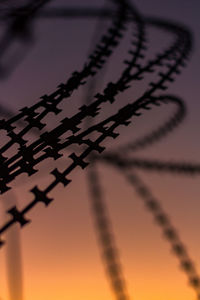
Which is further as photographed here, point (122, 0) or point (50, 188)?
point (122, 0)

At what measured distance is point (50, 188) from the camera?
476 cm

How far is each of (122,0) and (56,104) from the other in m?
4.58

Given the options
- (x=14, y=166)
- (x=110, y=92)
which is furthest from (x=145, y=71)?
(x=14, y=166)

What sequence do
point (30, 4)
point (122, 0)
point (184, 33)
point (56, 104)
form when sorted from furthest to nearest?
1. point (184, 33)
2. point (122, 0)
3. point (30, 4)
4. point (56, 104)

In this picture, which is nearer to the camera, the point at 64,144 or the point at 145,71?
the point at 64,144

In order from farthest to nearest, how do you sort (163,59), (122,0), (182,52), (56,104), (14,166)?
(122,0) → (182,52) → (163,59) → (56,104) → (14,166)

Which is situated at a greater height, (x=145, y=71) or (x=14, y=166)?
(x=145, y=71)

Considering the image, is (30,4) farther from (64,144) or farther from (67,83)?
(64,144)

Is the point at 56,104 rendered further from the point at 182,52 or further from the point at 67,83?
the point at 182,52

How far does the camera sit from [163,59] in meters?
6.75

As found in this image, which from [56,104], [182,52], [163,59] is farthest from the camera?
[182,52]

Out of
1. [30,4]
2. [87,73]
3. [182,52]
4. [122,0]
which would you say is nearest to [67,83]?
[87,73]

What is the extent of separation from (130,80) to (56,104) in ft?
3.13

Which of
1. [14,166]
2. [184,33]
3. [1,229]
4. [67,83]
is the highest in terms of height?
[184,33]
